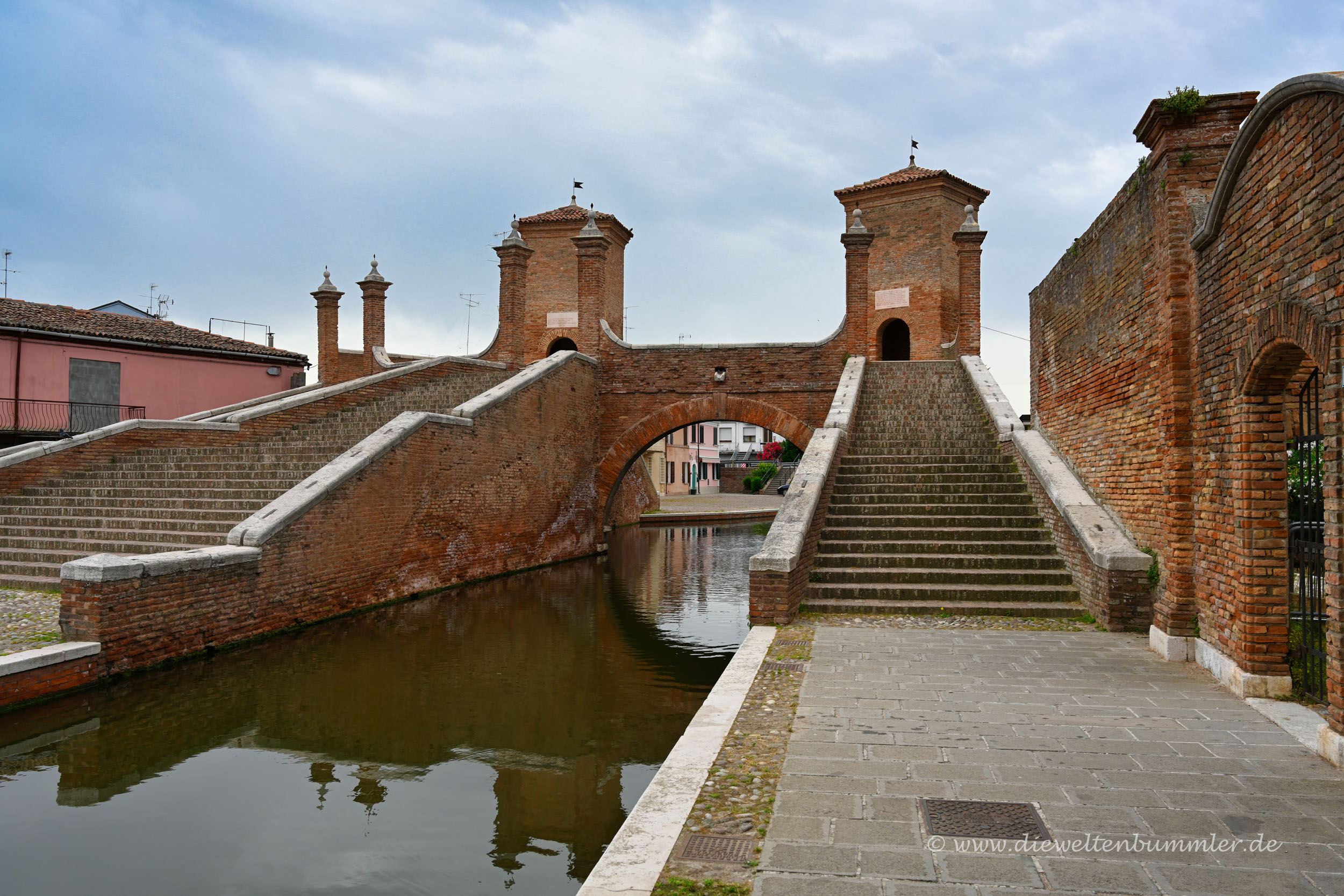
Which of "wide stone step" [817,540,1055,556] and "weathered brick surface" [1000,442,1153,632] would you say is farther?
"wide stone step" [817,540,1055,556]

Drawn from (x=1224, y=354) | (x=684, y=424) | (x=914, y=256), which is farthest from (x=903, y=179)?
(x=1224, y=354)

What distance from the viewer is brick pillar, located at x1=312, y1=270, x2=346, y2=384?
21.2 metres

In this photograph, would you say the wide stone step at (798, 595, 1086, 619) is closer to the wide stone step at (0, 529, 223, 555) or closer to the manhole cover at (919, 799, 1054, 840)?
the manhole cover at (919, 799, 1054, 840)

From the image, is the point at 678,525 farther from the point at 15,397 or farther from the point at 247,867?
the point at 247,867

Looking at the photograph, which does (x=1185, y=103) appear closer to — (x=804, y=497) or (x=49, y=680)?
(x=804, y=497)

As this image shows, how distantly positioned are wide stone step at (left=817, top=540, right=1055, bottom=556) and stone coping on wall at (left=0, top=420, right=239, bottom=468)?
945 cm

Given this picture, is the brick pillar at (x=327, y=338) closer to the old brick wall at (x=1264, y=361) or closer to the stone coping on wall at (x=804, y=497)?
the stone coping on wall at (x=804, y=497)

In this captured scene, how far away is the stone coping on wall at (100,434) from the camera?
38.0ft

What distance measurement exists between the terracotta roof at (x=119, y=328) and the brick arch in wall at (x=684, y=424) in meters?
11.3

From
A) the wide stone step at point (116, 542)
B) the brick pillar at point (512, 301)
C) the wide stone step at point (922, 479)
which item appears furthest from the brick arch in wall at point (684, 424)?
the wide stone step at point (116, 542)

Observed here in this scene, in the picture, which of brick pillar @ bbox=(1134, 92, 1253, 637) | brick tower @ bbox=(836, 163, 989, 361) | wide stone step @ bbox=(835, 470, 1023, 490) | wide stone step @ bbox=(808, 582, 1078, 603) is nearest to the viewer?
brick pillar @ bbox=(1134, 92, 1253, 637)

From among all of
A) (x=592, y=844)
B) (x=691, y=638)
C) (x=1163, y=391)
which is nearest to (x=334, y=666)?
(x=691, y=638)

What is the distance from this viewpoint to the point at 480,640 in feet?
29.2

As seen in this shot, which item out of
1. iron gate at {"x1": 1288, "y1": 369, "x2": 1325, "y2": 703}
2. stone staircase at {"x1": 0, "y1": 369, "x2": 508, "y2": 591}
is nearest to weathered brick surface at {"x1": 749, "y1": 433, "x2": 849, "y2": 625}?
iron gate at {"x1": 1288, "y1": 369, "x2": 1325, "y2": 703}
